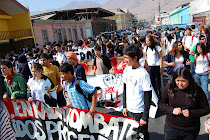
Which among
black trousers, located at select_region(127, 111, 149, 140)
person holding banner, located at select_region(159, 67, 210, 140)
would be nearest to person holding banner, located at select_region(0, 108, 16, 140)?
black trousers, located at select_region(127, 111, 149, 140)

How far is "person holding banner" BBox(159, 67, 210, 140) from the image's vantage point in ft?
8.30

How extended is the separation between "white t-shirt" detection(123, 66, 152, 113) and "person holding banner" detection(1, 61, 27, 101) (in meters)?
2.08

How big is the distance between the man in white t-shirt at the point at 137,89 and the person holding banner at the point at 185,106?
1.00ft

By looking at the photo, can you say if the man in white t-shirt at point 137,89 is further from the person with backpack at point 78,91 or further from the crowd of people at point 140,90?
the person with backpack at point 78,91

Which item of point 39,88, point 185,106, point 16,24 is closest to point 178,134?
point 185,106

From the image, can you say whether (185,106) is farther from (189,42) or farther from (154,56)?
(189,42)

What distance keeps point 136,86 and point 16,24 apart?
20613 millimetres

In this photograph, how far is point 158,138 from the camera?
398cm

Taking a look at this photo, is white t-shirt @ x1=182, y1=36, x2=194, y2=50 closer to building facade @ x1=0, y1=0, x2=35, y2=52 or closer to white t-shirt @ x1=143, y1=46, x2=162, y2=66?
white t-shirt @ x1=143, y1=46, x2=162, y2=66

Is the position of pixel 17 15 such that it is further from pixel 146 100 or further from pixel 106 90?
pixel 146 100

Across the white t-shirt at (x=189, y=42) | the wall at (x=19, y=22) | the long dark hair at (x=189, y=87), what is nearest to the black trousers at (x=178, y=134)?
the long dark hair at (x=189, y=87)

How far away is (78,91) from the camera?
3.23 metres

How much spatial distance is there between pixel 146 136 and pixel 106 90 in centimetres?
267

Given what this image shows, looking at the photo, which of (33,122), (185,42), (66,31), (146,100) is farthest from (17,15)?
(146,100)
